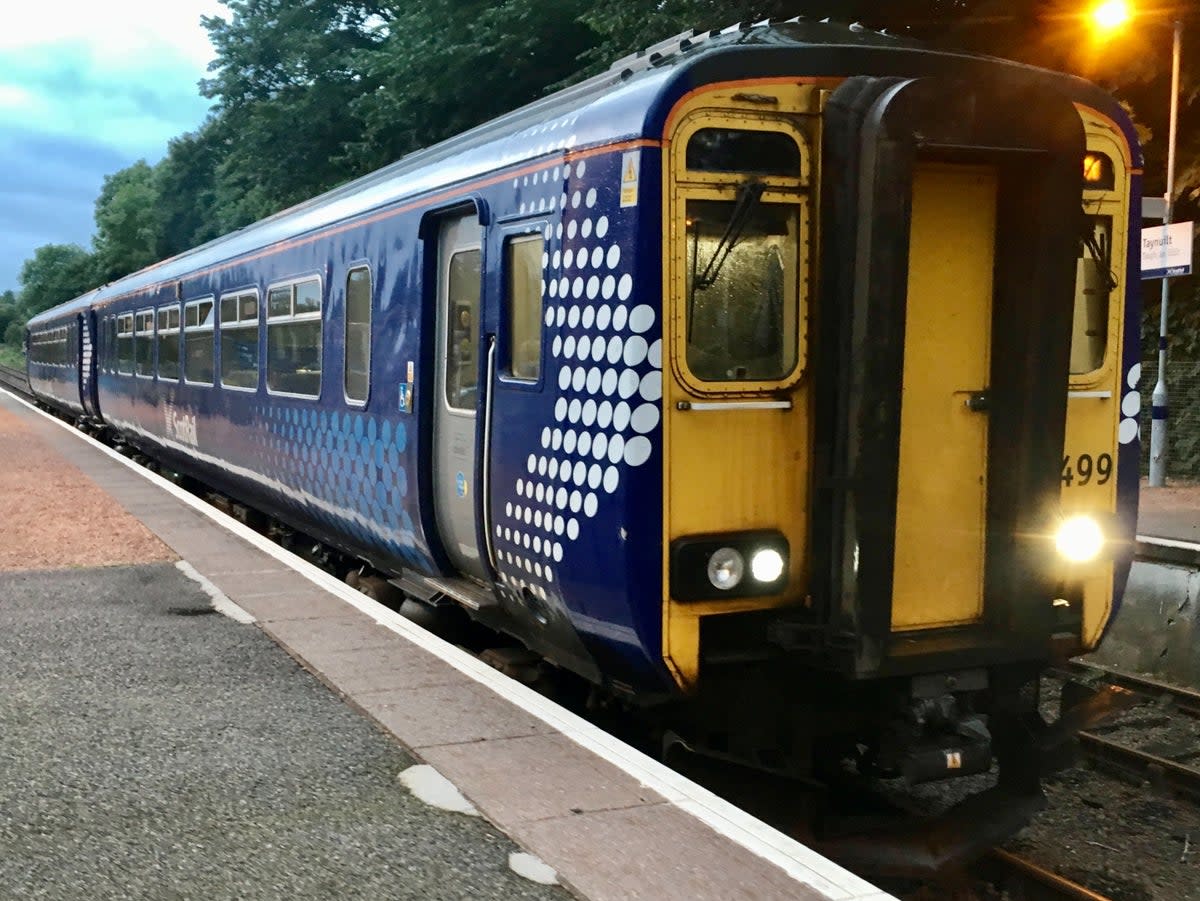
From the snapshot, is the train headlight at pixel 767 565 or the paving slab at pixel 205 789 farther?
the train headlight at pixel 767 565

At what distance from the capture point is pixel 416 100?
1003 inches

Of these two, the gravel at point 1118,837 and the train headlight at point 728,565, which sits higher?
the train headlight at point 728,565

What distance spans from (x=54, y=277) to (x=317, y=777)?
352 feet

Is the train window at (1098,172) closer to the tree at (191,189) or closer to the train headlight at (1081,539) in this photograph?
the train headlight at (1081,539)

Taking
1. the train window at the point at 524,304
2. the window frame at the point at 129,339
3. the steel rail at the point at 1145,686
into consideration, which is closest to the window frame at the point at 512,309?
the train window at the point at 524,304

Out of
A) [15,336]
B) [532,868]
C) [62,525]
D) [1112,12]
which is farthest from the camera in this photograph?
[15,336]

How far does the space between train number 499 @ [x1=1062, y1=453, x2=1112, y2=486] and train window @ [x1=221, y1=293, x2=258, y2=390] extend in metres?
6.90

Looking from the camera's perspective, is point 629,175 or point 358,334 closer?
point 629,175

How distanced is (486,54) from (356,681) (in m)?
20.4

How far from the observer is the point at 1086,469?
205 inches

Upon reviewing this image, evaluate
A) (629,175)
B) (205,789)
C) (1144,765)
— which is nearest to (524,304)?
(629,175)

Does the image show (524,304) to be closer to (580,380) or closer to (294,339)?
(580,380)

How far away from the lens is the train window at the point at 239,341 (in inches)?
410

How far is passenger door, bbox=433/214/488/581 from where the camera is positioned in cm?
600
